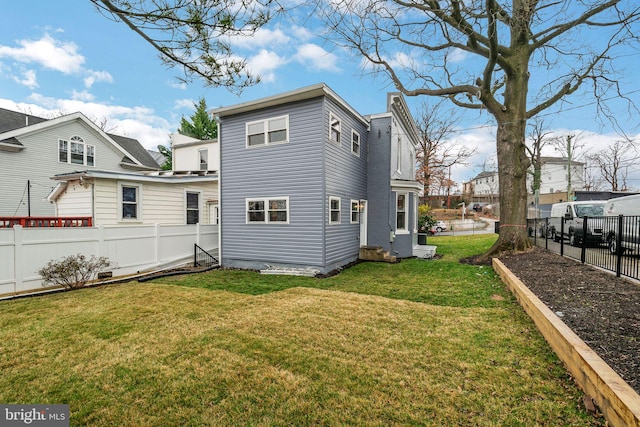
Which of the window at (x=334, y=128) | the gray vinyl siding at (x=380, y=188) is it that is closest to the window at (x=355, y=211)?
the gray vinyl siding at (x=380, y=188)

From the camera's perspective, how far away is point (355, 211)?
11547mm

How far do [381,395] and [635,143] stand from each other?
502 inches

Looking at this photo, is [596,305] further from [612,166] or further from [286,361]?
[612,166]

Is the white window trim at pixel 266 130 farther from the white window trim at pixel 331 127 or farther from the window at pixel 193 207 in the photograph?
the window at pixel 193 207

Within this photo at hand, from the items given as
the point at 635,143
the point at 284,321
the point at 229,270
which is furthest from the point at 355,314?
the point at 635,143

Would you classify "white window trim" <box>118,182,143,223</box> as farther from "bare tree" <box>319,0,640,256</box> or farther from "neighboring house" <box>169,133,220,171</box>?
"bare tree" <box>319,0,640,256</box>

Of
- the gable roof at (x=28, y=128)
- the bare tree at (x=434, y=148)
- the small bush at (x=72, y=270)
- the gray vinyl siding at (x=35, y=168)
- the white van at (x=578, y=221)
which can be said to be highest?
the bare tree at (x=434, y=148)

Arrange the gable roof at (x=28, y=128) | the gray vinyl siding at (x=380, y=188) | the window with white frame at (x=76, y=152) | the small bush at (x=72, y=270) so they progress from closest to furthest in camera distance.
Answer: the small bush at (x=72, y=270) < the gray vinyl siding at (x=380, y=188) < the gable roof at (x=28, y=128) < the window with white frame at (x=76, y=152)

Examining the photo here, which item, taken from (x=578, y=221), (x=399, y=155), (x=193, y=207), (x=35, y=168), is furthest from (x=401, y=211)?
(x=35, y=168)

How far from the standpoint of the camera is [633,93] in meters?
9.81

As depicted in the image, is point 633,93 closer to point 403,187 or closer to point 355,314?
point 403,187

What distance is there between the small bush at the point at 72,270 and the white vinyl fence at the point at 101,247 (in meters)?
0.15

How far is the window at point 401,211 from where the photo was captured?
12586 mm

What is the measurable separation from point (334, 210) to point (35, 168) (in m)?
16.1
